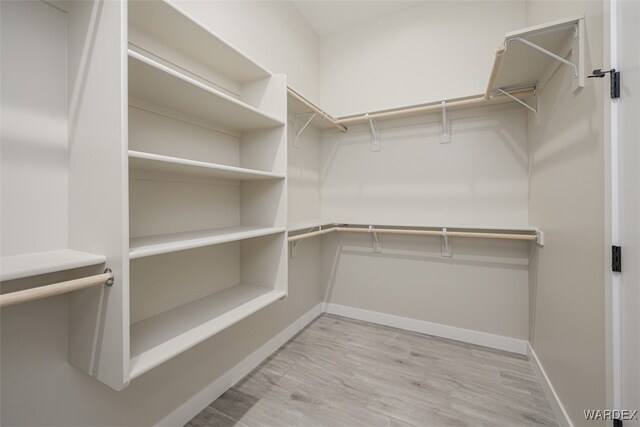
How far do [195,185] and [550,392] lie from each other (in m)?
2.36

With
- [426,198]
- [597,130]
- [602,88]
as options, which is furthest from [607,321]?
[426,198]

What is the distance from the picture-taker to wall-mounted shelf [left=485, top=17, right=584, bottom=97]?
1177 mm

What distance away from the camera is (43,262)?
771 millimetres

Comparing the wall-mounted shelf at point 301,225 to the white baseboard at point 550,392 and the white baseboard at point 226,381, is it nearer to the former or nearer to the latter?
the white baseboard at point 226,381

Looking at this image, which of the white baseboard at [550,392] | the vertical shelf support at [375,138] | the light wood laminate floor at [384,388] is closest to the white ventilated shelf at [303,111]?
the vertical shelf support at [375,138]

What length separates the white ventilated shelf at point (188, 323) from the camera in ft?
3.09

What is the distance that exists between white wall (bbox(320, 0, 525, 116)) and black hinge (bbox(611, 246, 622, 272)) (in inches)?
63.9

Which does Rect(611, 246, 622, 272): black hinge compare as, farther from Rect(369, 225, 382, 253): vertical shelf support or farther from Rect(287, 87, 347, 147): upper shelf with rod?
Rect(287, 87, 347, 147): upper shelf with rod

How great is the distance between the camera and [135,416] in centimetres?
115

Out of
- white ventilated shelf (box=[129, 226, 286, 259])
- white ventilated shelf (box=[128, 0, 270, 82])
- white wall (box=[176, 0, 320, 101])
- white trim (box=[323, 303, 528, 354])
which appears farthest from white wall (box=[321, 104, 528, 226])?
white ventilated shelf (box=[129, 226, 286, 259])

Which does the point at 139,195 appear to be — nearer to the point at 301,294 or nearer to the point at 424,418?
the point at 301,294

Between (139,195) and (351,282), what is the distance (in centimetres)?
201

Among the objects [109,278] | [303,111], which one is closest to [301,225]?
[303,111]

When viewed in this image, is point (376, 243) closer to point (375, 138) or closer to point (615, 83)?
point (375, 138)
